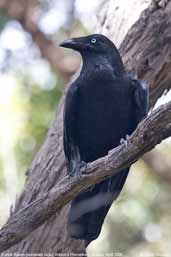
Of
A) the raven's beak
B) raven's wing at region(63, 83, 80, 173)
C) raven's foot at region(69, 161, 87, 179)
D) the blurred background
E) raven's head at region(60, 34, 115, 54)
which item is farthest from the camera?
the blurred background

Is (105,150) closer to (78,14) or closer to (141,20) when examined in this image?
(141,20)

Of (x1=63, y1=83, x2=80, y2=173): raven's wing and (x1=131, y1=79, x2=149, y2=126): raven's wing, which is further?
(x1=63, y1=83, x2=80, y2=173): raven's wing

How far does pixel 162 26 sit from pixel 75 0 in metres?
2.18

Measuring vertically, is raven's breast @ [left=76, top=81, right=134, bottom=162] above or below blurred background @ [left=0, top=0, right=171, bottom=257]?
above

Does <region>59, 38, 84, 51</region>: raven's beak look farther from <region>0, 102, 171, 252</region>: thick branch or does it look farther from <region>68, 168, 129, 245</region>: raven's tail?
<region>0, 102, 171, 252</region>: thick branch

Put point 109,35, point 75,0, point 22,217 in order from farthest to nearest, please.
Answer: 1. point 75,0
2. point 109,35
3. point 22,217

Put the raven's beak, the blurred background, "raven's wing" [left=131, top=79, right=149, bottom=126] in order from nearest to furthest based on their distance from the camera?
1. "raven's wing" [left=131, top=79, right=149, bottom=126]
2. the raven's beak
3. the blurred background

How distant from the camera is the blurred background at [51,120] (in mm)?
7641

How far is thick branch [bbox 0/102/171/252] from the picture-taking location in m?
4.00

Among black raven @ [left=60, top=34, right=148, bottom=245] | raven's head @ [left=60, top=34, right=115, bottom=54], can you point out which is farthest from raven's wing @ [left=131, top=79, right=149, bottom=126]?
raven's head @ [left=60, top=34, right=115, bottom=54]

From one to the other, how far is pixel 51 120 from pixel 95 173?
11.3 feet

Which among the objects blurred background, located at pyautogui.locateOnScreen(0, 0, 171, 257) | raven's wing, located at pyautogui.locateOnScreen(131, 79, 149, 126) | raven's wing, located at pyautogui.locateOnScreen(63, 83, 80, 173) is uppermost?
raven's wing, located at pyautogui.locateOnScreen(131, 79, 149, 126)

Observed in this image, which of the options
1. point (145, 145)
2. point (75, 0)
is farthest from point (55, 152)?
point (75, 0)

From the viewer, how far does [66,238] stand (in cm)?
560
